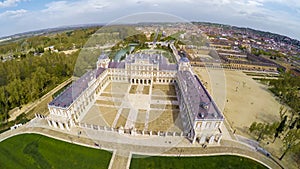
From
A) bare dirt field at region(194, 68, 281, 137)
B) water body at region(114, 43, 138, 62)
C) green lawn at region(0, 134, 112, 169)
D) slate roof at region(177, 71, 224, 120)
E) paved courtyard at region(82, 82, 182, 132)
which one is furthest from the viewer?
water body at region(114, 43, 138, 62)

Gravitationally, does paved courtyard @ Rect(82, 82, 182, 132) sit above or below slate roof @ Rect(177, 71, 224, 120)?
below

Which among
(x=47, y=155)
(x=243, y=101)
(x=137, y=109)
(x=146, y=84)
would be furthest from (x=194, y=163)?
(x=146, y=84)

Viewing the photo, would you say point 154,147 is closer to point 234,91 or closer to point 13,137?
point 13,137

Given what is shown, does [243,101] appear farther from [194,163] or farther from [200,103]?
[194,163]

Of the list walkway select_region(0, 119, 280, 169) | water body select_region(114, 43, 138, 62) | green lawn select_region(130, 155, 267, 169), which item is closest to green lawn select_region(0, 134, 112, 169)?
walkway select_region(0, 119, 280, 169)

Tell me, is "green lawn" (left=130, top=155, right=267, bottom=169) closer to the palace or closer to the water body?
the palace

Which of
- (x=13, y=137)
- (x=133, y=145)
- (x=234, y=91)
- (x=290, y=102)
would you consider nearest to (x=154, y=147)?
(x=133, y=145)

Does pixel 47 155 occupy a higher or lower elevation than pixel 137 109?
lower
